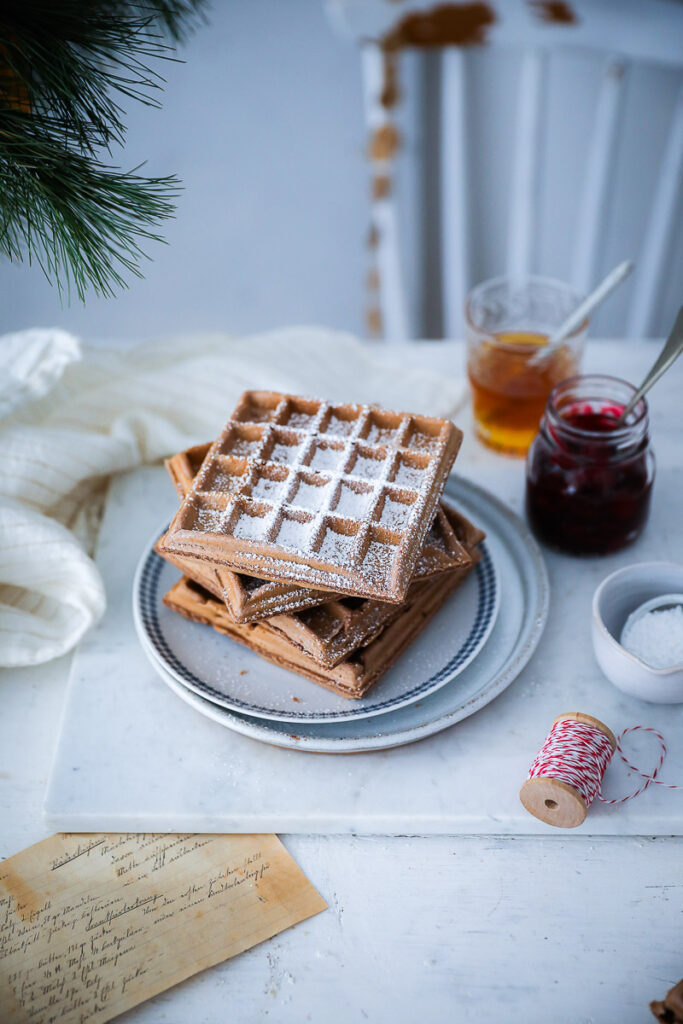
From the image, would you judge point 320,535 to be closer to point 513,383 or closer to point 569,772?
point 569,772

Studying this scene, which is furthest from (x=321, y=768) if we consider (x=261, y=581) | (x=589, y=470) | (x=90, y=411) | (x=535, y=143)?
(x=535, y=143)

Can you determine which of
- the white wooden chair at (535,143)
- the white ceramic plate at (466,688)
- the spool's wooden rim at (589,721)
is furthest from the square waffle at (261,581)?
the white wooden chair at (535,143)

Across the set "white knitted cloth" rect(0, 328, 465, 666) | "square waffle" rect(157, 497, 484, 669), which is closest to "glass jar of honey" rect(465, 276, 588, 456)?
"white knitted cloth" rect(0, 328, 465, 666)

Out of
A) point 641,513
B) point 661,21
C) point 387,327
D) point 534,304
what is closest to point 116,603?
point 641,513

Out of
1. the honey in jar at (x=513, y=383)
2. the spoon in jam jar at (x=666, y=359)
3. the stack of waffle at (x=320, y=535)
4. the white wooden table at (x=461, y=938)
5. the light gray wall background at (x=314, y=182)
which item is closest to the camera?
the white wooden table at (x=461, y=938)

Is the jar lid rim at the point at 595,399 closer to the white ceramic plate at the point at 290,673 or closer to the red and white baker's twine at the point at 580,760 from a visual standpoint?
the white ceramic plate at the point at 290,673

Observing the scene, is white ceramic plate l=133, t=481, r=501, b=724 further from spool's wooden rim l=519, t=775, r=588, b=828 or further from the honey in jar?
the honey in jar

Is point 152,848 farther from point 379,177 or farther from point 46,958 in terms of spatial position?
point 379,177
